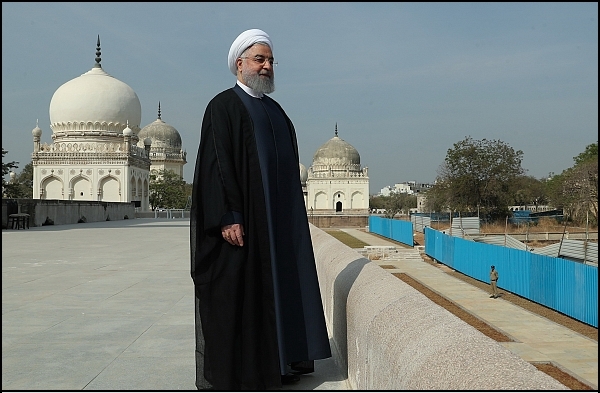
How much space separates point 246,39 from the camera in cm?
293

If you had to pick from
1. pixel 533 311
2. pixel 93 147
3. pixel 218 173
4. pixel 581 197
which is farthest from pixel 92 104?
pixel 218 173

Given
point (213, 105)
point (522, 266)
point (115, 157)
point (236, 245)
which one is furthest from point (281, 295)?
point (115, 157)

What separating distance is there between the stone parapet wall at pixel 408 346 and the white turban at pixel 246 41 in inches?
48.3

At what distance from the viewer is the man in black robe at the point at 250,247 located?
267 centimetres

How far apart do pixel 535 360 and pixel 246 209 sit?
6248mm

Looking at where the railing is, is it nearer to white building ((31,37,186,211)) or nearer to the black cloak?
white building ((31,37,186,211))

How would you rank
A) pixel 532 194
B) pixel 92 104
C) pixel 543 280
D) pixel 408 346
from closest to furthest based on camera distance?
pixel 408 346 < pixel 543 280 < pixel 92 104 < pixel 532 194

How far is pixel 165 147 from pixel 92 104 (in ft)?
84.7

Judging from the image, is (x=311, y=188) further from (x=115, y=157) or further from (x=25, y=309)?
(x=25, y=309)

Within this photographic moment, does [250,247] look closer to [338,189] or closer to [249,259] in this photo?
[249,259]

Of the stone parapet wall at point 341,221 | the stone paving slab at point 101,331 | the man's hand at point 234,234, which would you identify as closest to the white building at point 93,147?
the stone parapet wall at point 341,221

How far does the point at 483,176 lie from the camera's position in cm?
3719

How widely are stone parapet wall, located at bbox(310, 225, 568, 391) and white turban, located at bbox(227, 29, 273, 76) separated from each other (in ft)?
4.03

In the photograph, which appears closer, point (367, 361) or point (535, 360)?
point (367, 361)
